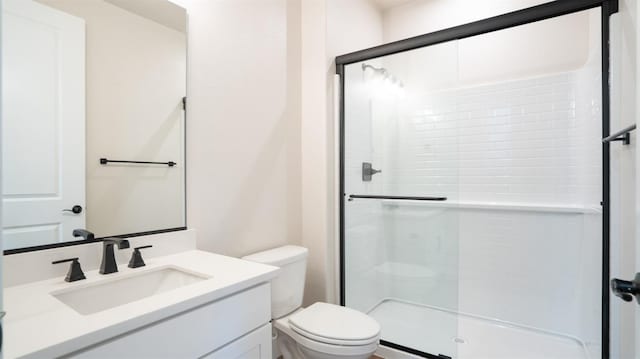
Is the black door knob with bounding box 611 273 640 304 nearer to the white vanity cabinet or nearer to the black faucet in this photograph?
the white vanity cabinet

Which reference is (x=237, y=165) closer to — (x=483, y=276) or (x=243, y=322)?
(x=243, y=322)

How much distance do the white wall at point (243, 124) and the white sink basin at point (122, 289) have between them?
1.08ft

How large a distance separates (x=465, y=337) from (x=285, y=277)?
136 cm

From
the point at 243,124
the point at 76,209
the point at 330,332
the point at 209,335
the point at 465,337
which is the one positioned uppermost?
the point at 243,124

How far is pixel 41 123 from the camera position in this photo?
1.07m

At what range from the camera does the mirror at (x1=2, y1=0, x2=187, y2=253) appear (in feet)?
3.38

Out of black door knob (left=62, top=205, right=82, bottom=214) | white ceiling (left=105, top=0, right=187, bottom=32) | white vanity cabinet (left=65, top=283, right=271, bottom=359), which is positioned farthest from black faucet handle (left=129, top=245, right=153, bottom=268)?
white ceiling (left=105, top=0, right=187, bottom=32)

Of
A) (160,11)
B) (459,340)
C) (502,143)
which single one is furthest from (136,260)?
(502,143)

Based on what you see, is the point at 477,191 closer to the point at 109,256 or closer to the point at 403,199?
the point at 403,199

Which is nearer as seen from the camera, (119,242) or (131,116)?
(119,242)

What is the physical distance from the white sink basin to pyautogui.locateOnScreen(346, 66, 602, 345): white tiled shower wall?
1263 millimetres

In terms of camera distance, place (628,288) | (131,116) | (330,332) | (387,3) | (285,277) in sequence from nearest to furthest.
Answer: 1. (628,288)
2. (131,116)
3. (330,332)
4. (285,277)
5. (387,3)

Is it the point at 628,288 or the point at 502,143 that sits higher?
the point at 502,143

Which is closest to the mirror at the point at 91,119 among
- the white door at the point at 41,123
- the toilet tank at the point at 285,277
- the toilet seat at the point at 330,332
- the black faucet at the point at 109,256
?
the white door at the point at 41,123
